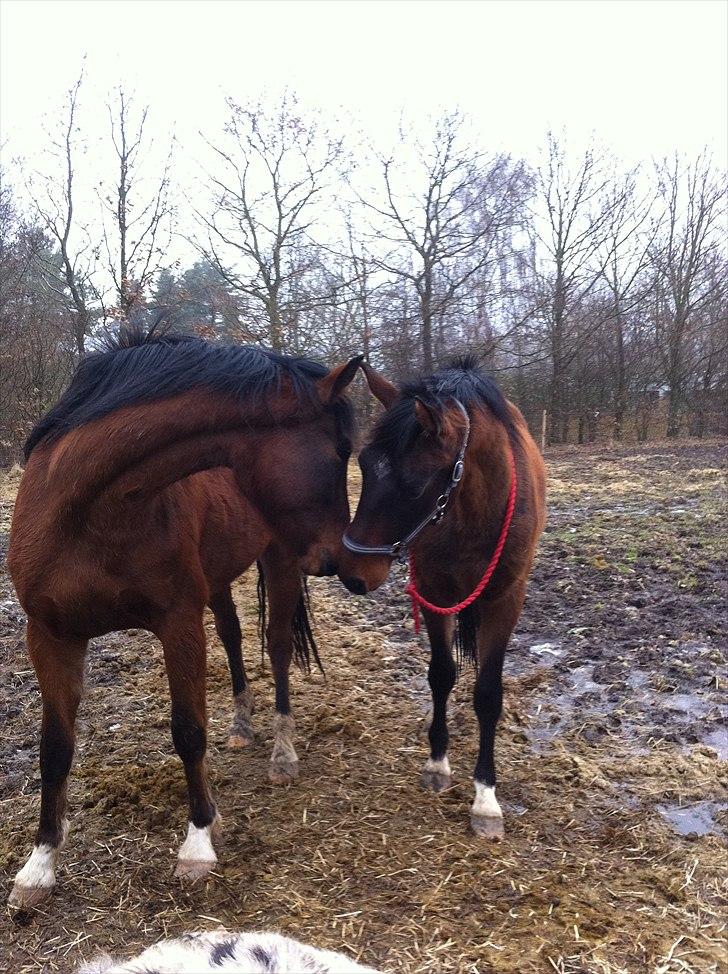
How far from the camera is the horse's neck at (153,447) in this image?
213cm

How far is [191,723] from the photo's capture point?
248cm

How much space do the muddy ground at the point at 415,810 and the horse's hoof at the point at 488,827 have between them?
0.05 meters

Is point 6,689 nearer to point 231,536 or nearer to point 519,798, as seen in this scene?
point 231,536

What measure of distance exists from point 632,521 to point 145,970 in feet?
26.0

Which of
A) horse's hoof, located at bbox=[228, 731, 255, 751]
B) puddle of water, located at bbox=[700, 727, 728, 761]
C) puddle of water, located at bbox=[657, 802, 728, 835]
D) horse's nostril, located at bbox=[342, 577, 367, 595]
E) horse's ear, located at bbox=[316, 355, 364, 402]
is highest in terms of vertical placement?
horse's ear, located at bbox=[316, 355, 364, 402]

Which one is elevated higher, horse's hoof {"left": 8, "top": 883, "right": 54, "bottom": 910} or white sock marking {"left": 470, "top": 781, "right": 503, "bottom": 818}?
white sock marking {"left": 470, "top": 781, "right": 503, "bottom": 818}

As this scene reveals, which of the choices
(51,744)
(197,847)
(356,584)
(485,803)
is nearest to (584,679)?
(485,803)

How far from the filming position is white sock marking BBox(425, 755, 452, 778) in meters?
3.13

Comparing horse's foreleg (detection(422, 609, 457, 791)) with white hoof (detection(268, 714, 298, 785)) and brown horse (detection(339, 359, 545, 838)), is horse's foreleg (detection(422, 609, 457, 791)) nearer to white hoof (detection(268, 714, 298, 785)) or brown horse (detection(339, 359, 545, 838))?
brown horse (detection(339, 359, 545, 838))

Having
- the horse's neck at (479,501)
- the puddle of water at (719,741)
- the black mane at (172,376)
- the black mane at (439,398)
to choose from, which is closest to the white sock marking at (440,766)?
the horse's neck at (479,501)

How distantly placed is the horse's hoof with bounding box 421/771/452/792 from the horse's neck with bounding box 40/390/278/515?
184cm

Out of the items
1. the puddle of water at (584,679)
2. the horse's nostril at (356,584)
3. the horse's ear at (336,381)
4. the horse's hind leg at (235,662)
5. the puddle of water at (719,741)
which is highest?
the horse's ear at (336,381)

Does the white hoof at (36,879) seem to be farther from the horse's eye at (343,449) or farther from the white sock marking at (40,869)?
the horse's eye at (343,449)

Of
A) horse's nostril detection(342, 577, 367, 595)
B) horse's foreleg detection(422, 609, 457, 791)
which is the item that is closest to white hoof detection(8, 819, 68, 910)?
horse's nostril detection(342, 577, 367, 595)
